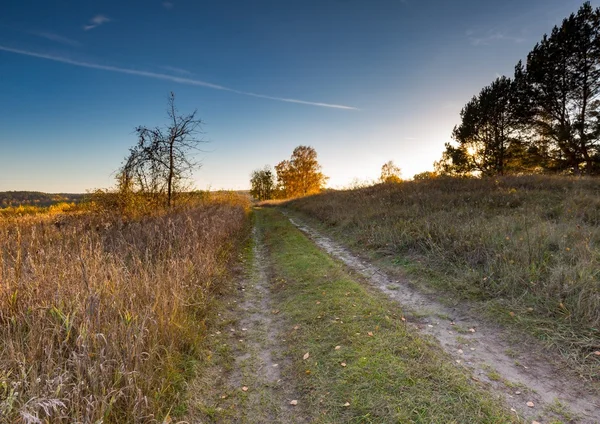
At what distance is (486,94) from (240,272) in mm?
24306

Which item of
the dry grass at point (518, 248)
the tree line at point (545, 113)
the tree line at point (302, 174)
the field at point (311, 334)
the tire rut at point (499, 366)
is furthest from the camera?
the tree line at point (302, 174)

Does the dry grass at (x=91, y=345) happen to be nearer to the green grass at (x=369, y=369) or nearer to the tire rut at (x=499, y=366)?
the green grass at (x=369, y=369)

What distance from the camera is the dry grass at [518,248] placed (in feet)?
13.8

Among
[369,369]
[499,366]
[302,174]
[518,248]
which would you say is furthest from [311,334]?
[302,174]

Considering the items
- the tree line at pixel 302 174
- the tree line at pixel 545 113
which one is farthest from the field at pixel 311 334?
the tree line at pixel 302 174

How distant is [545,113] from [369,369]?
79.5 feet

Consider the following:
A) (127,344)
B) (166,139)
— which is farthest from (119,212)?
(127,344)

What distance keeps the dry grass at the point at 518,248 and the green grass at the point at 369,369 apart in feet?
5.88

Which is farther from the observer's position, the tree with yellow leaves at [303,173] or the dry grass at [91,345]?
the tree with yellow leaves at [303,173]

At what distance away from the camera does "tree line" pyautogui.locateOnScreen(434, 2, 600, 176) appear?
55.0 ft

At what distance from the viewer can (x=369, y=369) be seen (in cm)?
328

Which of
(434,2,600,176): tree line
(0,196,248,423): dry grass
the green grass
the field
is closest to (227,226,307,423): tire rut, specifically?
the field

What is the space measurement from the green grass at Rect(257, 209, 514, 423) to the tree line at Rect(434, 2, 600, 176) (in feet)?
70.7

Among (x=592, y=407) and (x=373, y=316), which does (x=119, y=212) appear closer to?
(x=373, y=316)
